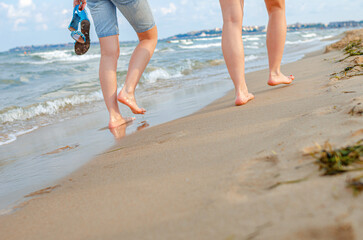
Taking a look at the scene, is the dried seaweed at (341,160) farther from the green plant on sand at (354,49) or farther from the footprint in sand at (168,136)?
the green plant on sand at (354,49)

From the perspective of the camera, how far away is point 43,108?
4828 mm

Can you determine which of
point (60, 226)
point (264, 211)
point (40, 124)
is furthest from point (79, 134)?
point (264, 211)

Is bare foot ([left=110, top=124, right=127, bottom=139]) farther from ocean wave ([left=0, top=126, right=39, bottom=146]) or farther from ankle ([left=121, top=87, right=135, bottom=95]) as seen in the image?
ocean wave ([left=0, top=126, right=39, bottom=146])

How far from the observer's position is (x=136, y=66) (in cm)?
287

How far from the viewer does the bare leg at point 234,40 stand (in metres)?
2.31

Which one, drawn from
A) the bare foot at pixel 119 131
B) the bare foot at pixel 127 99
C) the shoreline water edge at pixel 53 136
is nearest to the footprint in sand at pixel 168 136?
the shoreline water edge at pixel 53 136

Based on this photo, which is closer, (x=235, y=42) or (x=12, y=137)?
(x=235, y=42)

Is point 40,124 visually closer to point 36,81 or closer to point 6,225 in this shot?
point 6,225

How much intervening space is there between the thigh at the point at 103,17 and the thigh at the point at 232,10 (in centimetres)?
94

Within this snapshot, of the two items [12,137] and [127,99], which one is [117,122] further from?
[12,137]

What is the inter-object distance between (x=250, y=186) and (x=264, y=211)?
171 mm

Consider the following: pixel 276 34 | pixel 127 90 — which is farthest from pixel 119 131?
pixel 276 34

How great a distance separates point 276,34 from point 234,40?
0.56m

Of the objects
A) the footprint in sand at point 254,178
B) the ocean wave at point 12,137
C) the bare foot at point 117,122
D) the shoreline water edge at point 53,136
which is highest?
the footprint in sand at point 254,178
